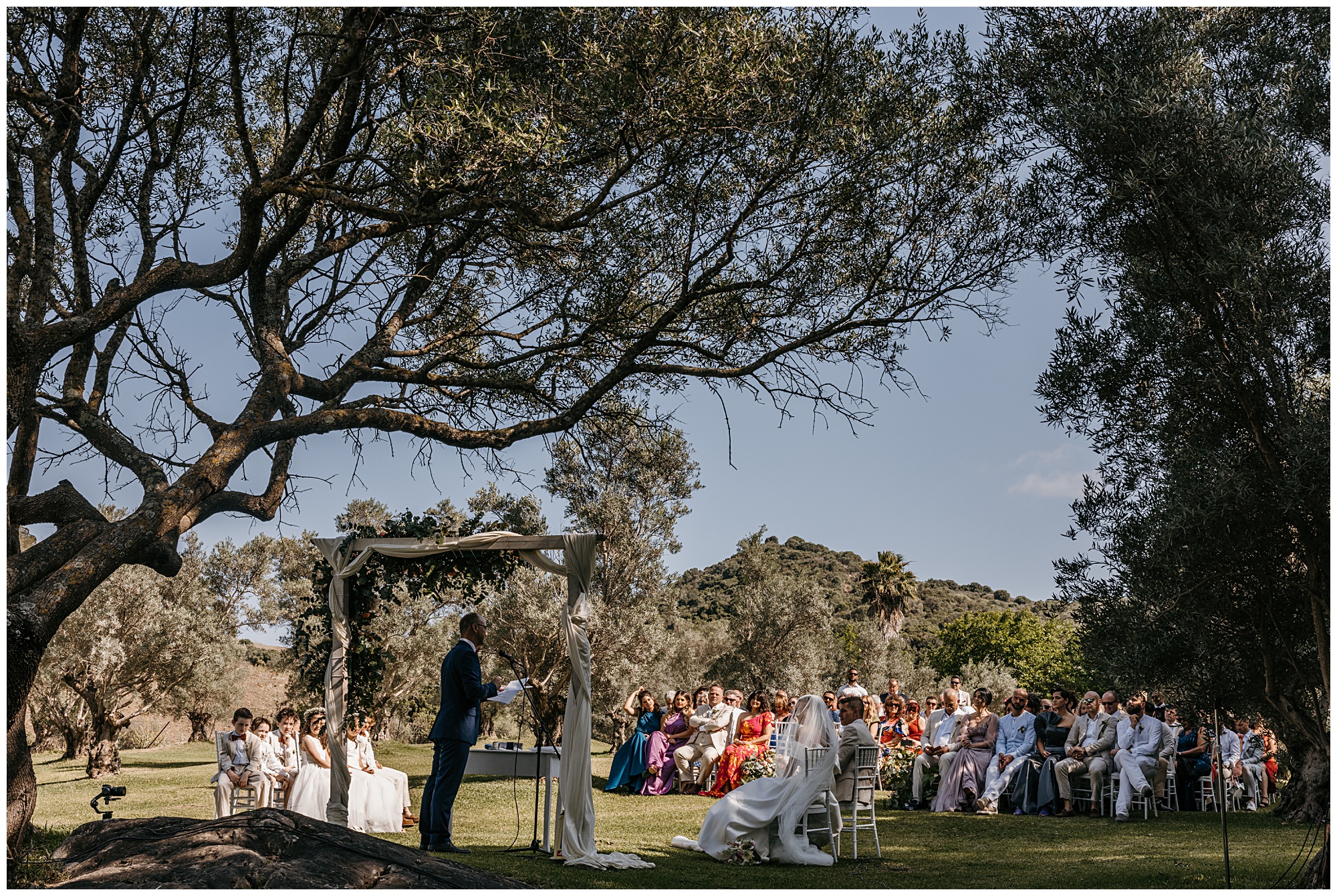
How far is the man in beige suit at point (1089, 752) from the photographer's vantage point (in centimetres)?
1161

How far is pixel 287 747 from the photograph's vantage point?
11.6 m

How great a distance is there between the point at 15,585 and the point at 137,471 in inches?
56.6

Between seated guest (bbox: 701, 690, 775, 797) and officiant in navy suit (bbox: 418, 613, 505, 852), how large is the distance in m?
6.83

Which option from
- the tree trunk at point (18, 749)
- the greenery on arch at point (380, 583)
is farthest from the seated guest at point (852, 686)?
the tree trunk at point (18, 749)

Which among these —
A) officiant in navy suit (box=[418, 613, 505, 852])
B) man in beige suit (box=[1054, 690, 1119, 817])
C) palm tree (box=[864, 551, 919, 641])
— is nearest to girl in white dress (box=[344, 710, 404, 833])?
officiant in navy suit (box=[418, 613, 505, 852])

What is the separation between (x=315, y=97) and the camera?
8117mm

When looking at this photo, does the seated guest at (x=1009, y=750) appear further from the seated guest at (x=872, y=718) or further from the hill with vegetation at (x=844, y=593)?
the hill with vegetation at (x=844, y=593)

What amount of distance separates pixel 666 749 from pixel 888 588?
3114 cm

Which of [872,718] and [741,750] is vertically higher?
[872,718]

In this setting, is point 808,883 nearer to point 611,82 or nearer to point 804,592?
point 611,82

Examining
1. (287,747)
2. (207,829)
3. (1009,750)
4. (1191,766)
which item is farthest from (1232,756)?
(207,829)

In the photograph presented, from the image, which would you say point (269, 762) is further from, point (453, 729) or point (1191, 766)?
point (1191, 766)

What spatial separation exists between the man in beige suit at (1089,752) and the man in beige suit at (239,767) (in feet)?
31.4

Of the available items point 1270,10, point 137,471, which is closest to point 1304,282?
point 1270,10
